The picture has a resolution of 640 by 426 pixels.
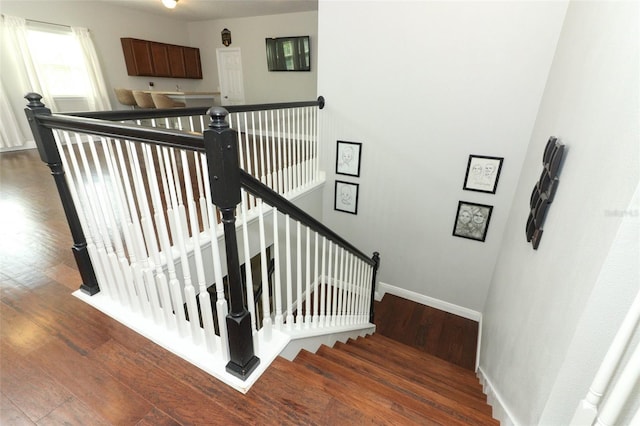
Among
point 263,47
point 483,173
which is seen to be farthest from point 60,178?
point 263,47

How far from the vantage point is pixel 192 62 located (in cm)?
732

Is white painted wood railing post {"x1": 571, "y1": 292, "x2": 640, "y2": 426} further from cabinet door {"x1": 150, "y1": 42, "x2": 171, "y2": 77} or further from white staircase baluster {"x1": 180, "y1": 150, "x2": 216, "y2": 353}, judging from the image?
cabinet door {"x1": 150, "y1": 42, "x2": 171, "y2": 77}

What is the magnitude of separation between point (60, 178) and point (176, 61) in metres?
6.92

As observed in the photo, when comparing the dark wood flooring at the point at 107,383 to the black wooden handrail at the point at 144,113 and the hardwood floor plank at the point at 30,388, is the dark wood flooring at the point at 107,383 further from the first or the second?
the black wooden handrail at the point at 144,113

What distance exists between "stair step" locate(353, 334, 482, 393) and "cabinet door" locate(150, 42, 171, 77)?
727cm

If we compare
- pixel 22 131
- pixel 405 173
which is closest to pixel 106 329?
pixel 405 173

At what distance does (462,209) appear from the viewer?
10.5ft

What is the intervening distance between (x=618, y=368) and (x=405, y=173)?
8.85 ft

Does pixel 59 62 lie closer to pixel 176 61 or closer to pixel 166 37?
pixel 176 61

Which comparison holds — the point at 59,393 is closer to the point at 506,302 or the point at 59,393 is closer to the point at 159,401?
the point at 159,401

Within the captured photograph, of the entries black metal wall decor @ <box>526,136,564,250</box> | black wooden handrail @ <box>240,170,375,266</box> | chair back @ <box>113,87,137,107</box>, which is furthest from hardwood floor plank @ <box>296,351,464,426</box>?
chair back @ <box>113,87,137,107</box>

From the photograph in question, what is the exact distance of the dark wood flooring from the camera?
111 centimetres

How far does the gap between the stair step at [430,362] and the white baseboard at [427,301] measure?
3.77 ft

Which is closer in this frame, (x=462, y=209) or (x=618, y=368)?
(x=618, y=368)
